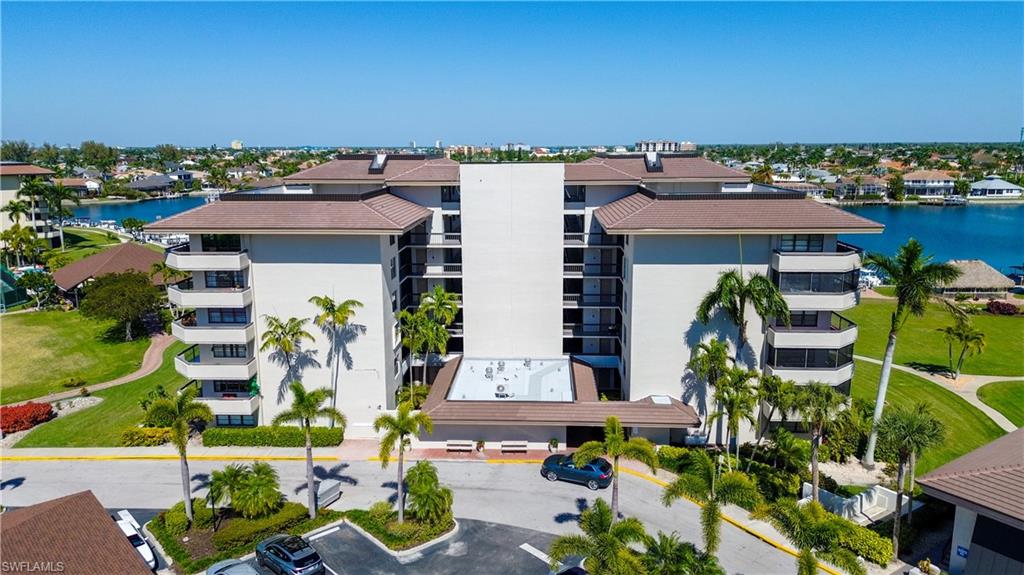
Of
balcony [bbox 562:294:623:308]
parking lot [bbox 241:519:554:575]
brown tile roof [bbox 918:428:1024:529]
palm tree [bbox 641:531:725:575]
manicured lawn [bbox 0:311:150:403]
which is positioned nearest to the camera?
palm tree [bbox 641:531:725:575]

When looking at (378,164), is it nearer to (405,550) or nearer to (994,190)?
(405,550)

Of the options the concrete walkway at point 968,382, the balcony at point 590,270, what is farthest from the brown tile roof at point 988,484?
the balcony at point 590,270

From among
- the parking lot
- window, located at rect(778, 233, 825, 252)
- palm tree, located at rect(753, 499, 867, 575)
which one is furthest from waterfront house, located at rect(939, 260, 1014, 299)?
the parking lot

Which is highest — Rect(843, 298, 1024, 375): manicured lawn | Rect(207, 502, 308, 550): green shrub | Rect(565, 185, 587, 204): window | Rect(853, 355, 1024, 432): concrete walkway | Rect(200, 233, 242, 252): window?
Rect(565, 185, 587, 204): window

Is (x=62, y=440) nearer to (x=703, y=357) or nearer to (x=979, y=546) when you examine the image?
(x=703, y=357)

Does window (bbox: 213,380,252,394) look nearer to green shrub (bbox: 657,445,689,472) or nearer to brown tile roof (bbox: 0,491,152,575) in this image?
brown tile roof (bbox: 0,491,152,575)

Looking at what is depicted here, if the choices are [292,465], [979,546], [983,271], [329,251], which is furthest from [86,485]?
[983,271]

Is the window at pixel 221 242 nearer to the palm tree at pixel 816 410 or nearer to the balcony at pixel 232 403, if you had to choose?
the balcony at pixel 232 403
